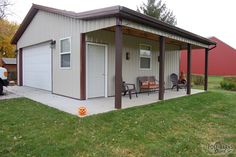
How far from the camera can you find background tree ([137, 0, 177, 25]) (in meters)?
28.4

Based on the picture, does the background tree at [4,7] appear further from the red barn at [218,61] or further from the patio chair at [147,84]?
the red barn at [218,61]

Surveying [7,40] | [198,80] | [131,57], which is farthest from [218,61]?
[7,40]

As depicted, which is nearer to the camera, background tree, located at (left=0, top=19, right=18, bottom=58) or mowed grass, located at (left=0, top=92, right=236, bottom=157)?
mowed grass, located at (left=0, top=92, right=236, bottom=157)

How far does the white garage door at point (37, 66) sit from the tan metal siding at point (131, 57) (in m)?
3.14

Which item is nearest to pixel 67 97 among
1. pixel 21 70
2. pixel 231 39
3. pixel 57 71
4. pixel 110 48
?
pixel 57 71

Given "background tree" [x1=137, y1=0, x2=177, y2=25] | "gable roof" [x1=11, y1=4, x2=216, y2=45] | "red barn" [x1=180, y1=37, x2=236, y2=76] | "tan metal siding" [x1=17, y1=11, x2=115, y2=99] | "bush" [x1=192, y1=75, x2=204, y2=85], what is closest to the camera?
"gable roof" [x1=11, y1=4, x2=216, y2=45]

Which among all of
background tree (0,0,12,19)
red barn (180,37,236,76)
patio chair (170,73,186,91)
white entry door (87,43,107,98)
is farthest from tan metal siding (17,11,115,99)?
red barn (180,37,236,76)

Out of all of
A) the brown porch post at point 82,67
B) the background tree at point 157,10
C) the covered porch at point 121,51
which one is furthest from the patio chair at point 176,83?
the background tree at point 157,10

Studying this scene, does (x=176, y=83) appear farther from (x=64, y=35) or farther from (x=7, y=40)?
(x=7, y=40)

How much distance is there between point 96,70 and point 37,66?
4812mm

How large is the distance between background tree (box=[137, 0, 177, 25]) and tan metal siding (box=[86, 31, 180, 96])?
53.7 ft


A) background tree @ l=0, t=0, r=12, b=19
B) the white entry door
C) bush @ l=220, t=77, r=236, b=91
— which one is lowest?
bush @ l=220, t=77, r=236, b=91

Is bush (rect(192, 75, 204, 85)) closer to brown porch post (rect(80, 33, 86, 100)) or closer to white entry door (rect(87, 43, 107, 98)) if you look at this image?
white entry door (rect(87, 43, 107, 98))

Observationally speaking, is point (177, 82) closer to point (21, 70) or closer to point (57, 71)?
point (57, 71)
